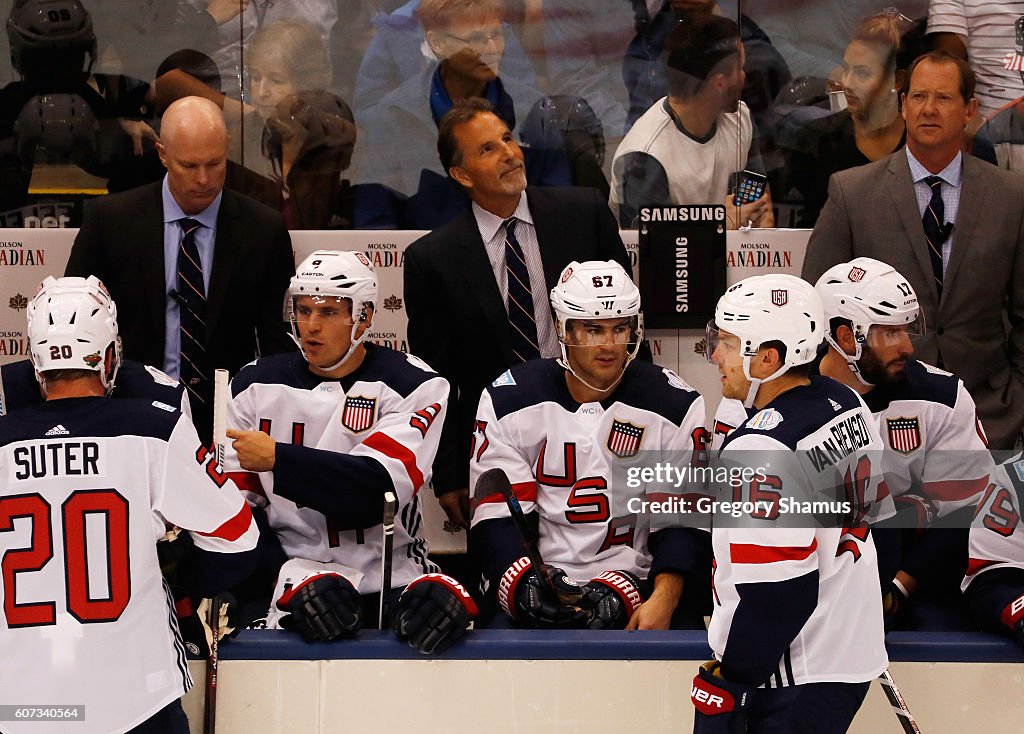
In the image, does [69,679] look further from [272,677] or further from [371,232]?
[371,232]

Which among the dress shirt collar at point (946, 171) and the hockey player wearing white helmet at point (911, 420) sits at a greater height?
the dress shirt collar at point (946, 171)

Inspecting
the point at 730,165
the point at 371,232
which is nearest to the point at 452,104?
the point at 371,232

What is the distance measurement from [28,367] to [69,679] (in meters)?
1.23

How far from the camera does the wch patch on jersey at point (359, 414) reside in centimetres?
379

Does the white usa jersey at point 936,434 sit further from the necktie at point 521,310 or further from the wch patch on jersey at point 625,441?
the necktie at point 521,310

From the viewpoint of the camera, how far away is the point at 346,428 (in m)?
3.80

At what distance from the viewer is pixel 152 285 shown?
440cm

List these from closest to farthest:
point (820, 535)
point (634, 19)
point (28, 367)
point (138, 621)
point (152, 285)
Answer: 1. point (820, 535)
2. point (138, 621)
3. point (28, 367)
4. point (152, 285)
5. point (634, 19)

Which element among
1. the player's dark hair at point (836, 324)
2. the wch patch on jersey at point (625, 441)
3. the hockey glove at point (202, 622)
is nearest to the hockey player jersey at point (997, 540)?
the player's dark hair at point (836, 324)

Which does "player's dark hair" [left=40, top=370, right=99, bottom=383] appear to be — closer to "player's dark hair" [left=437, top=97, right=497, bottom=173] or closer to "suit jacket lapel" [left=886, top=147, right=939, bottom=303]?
"player's dark hair" [left=437, top=97, right=497, bottom=173]

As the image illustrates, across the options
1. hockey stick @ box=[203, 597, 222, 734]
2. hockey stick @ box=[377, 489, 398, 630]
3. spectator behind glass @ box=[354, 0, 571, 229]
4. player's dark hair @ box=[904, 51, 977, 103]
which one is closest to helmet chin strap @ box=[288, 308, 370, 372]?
hockey stick @ box=[377, 489, 398, 630]

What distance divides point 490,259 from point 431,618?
1.62 meters

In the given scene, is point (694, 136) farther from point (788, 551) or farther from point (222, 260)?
point (788, 551)

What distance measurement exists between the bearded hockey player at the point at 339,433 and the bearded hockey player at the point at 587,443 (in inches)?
8.2
